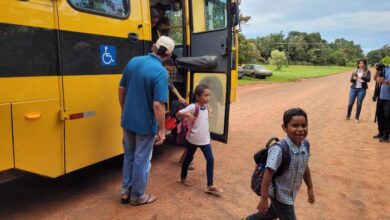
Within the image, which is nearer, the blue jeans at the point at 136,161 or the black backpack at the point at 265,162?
the black backpack at the point at 265,162

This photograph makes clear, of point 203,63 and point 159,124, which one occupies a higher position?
point 203,63

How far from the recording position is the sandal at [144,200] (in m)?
3.99

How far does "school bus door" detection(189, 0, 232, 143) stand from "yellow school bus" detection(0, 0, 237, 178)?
0.06 m

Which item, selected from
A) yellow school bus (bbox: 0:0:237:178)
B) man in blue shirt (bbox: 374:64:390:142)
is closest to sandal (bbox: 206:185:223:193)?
yellow school bus (bbox: 0:0:237:178)

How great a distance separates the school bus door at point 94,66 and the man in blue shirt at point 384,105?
5.61m

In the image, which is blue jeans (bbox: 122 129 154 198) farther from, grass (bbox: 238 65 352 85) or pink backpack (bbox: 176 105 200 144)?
grass (bbox: 238 65 352 85)

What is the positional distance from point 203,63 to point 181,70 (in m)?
0.59

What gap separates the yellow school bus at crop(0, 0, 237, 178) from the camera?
3.08 metres

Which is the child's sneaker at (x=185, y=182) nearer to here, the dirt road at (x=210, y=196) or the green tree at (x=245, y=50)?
the dirt road at (x=210, y=196)

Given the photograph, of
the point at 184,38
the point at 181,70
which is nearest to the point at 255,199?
the point at 181,70

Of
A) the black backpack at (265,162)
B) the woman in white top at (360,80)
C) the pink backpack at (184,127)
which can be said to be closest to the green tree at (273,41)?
the woman in white top at (360,80)

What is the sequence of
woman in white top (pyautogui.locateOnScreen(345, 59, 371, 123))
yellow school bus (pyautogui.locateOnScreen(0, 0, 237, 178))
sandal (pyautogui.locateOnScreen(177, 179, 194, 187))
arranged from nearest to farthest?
1. yellow school bus (pyautogui.locateOnScreen(0, 0, 237, 178))
2. sandal (pyautogui.locateOnScreen(177, 179, 194, 187))
3. woman in white top (pyautogui.locateOnScreen(345, 59, 371, 123))

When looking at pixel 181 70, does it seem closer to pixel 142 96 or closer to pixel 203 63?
pixel 203 63

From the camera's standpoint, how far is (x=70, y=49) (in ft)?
11.9
